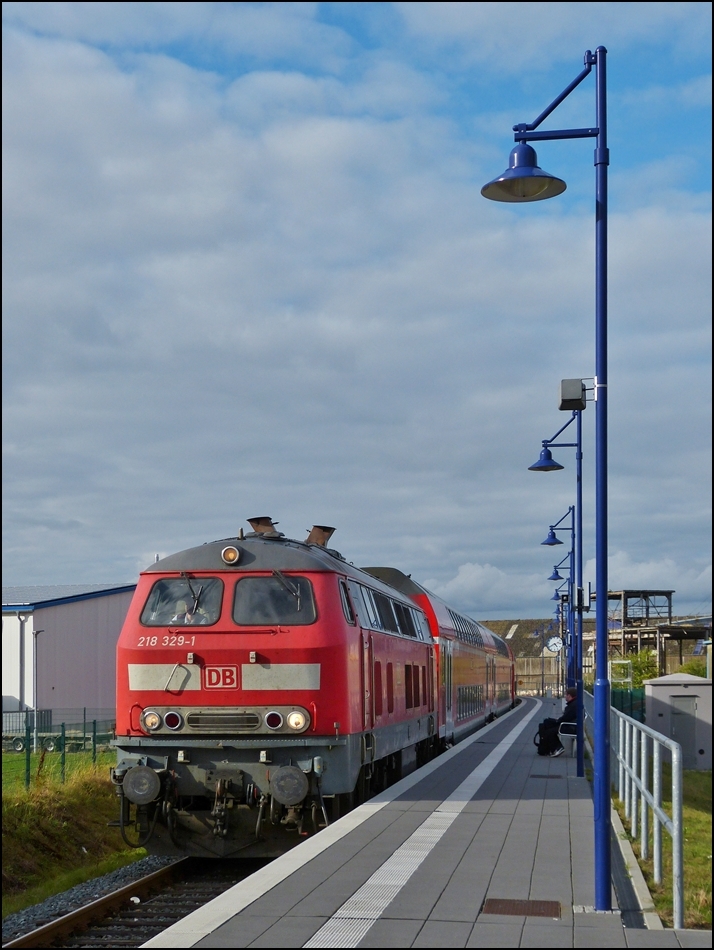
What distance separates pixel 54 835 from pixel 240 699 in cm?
464

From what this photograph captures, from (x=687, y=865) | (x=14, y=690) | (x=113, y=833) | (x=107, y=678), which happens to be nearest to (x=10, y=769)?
(x=113, y=833)

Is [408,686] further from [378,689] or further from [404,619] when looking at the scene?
[378,689]

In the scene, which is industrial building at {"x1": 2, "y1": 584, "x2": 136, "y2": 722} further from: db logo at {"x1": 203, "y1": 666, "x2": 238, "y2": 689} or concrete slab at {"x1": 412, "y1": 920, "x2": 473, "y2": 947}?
concrete slab at {"x1": 412, "y1": 920, "x2": 473, "y2": 947}

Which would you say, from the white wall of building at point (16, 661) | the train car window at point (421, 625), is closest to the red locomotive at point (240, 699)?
the train car window at point (421, 625)

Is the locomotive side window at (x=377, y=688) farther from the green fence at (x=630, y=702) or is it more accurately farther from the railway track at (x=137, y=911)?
the green fence at (x=630, y=702)

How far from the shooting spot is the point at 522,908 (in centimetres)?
736

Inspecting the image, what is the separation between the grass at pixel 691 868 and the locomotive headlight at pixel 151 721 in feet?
17.0

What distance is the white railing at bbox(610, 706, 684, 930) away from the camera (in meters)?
7.26

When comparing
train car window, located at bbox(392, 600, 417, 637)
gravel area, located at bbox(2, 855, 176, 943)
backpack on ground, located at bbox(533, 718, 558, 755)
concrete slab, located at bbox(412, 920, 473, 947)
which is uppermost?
train car window, located at bbox(392, 600, 417, 637)

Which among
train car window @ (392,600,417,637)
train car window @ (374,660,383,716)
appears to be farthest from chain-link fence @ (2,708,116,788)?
train car window @ (392,600,417,637)

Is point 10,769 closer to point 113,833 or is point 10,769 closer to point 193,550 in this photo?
point 113,833

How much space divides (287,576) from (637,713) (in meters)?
17.7

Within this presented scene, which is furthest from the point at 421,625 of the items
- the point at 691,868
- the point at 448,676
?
the point at 691,868

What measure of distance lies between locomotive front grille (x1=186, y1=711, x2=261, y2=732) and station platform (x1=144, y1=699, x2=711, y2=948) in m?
1.50
